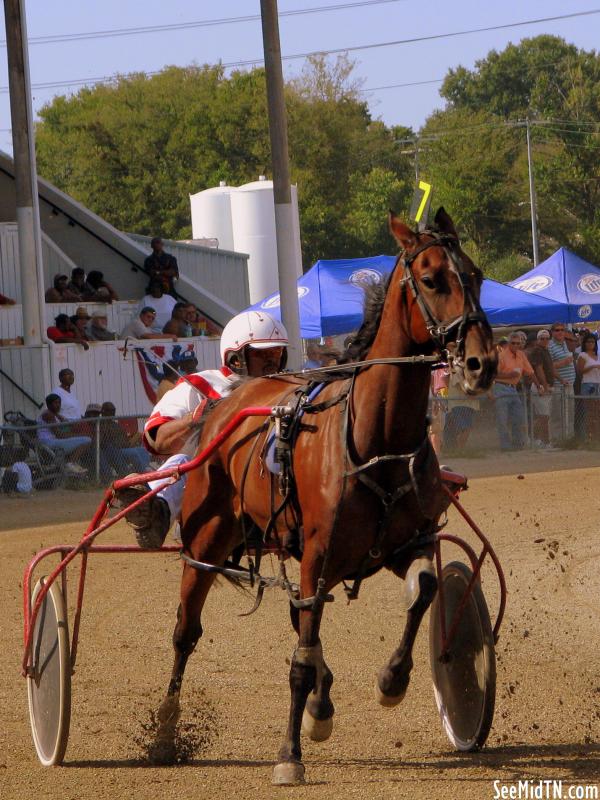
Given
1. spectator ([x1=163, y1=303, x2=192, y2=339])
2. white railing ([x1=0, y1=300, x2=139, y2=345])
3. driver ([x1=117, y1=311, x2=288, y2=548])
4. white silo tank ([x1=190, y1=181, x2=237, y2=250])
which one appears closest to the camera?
driver ([x1=117, y1=311, x2=288, y2=548])

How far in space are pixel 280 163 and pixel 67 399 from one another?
11.9 ft

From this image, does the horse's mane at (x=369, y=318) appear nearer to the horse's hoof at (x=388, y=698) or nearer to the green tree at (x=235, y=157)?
the horse's hoof at (x=388, y=698)

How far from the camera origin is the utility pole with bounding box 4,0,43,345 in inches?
599

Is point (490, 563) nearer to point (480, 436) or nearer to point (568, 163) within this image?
point (480, 436)

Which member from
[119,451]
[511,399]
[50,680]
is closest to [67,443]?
[119,451]

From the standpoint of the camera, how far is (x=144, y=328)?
16.2 metres

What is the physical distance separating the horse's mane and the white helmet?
3.19 ft

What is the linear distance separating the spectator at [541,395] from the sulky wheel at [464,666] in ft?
32.6

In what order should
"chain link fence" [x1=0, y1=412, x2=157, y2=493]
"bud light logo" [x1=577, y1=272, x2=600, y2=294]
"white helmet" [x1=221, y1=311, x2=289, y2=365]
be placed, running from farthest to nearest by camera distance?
"bud light logo" [x1=577, y1=272, x2=600, y2=294], "chain link fence" [x1=0, y1=412, x2=157, y2=493], "white helmet" [x1=221, y1=311, x2=289, y2=365]

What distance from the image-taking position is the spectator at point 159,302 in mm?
17489

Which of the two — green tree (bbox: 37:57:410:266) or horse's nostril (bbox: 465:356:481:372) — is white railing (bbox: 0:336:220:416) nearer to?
horse's nostril (bbox: 465:356:481:372)

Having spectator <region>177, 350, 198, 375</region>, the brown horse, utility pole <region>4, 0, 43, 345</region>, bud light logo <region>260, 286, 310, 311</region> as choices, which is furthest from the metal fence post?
the brown horse

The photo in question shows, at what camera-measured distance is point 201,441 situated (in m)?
5.49

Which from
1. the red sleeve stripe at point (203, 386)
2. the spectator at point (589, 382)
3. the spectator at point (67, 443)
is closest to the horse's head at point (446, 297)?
the red sleeve stripe at point (203, 386)
